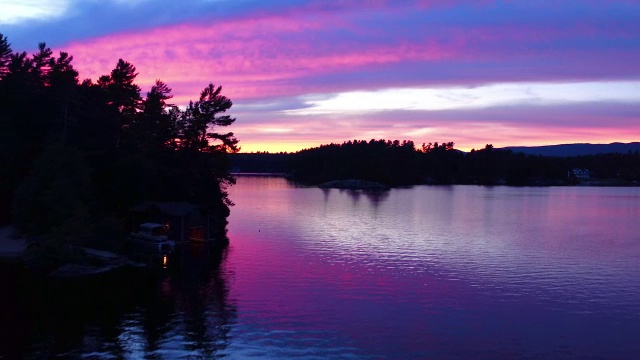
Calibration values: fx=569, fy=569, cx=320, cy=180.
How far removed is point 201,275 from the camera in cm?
5256

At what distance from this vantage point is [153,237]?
62.4m

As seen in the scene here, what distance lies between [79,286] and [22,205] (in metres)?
18.2

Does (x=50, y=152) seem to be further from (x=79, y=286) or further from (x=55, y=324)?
(x=55, y=324)

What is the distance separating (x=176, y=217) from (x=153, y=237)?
518 cm

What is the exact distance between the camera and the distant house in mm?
65688

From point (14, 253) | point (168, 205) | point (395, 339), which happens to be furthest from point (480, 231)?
point (14, 253)

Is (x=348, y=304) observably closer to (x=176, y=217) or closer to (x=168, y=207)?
(x=168, y=207)

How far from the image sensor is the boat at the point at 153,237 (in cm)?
6189

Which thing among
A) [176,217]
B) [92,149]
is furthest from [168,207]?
[92,149]

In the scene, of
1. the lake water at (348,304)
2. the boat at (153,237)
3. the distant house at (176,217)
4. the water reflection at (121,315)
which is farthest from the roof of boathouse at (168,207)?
the water reflection at (121,315)

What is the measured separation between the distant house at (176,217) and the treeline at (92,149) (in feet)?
7.36

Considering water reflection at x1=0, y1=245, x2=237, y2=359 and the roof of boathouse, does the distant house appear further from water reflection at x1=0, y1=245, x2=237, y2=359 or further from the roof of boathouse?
water reflection at x1=0, y1=245, x2=237, y2=359

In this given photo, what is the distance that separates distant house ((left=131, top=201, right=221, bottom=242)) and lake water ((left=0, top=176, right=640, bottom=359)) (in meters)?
3.16

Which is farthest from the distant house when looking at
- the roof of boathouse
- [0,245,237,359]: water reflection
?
[0,245,237,359]: water reflection
